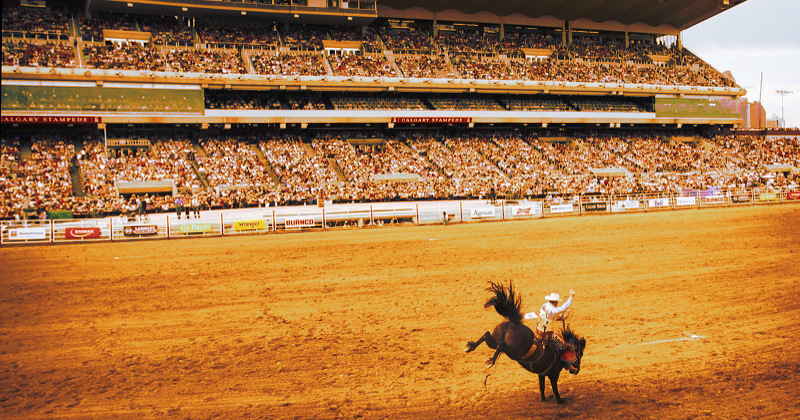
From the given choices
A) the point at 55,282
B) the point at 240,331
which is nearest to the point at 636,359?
the point at 240,331

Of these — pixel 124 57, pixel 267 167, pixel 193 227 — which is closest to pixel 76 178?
pixel 124 57

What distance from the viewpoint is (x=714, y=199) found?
37406mm

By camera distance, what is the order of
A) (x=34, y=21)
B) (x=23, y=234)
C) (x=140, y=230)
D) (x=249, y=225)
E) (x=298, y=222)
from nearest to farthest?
(x=23, y=234) < (x=140, y=230) < (x=249, y=225) < (x=298, y=222) < (x=34, y=21)

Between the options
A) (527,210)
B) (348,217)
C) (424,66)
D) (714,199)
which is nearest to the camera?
(348,217)

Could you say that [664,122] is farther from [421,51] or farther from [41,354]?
[41,354]

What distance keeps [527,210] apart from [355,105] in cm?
1947

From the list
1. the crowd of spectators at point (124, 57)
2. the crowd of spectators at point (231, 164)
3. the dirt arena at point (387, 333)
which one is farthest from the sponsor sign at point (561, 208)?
the crowd of spectators at point (124, 57)

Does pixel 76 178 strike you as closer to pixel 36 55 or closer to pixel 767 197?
pixel 36 55

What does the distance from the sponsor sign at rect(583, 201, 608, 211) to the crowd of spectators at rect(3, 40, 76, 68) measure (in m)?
37.8

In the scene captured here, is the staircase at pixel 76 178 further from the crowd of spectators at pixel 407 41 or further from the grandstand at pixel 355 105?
the crowd of spectators at pixel 407 41

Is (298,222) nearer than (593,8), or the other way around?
(298,222)

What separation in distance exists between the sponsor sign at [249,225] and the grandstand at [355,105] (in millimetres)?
6797

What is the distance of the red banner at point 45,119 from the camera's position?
3401 cm

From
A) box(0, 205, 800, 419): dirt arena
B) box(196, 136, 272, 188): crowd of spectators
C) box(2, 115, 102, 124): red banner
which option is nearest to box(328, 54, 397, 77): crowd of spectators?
box(196, 136, 272, 188): crowd of spectators
